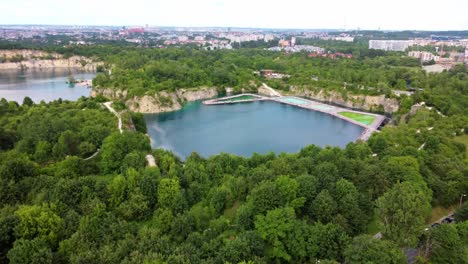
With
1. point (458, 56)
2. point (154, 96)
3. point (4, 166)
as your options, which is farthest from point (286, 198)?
point (458, 56)

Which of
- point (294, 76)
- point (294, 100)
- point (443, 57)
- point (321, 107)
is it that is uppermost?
point (443, 57)

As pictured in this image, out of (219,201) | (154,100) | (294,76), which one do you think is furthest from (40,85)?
(219,201)

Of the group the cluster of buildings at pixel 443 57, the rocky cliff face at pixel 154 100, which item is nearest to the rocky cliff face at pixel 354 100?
the rocky cliff face at pixel 154 100

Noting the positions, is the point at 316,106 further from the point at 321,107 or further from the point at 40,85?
the point at 40,85

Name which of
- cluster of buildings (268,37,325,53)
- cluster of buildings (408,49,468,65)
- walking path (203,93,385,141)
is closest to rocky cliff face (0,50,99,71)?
walking path (203,93,385,141)

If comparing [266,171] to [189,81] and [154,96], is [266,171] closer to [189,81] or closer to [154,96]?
[154,96]

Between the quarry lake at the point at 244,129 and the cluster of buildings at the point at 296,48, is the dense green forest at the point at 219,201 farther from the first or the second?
the cluster of buildings at the point at 296,48
